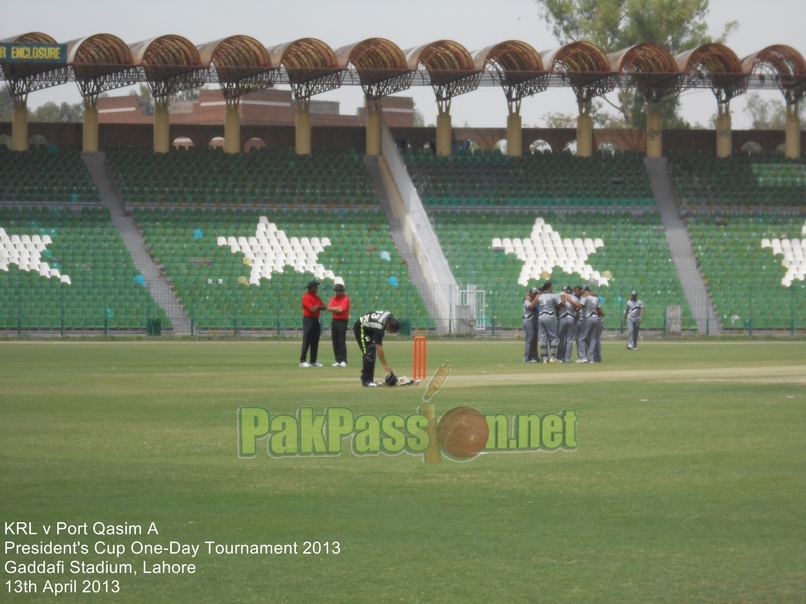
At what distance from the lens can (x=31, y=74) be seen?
51594 mm

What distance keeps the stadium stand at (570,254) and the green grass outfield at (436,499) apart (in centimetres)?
2682

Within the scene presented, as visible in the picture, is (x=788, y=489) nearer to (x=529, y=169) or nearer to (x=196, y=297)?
(x=196, y=297)

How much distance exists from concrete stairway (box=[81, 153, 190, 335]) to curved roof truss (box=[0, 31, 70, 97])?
11.0 feet

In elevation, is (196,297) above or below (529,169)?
below

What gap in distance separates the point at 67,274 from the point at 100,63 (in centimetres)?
1114

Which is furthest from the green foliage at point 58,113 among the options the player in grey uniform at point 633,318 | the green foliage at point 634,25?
the player in grey uniform at point 633,318

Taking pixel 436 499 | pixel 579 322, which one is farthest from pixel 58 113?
pixel 436 499

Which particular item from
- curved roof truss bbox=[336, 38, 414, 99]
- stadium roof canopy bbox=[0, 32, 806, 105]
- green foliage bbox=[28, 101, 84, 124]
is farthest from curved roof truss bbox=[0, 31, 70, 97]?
green foliage bbox=[28, 101, 84, 124]

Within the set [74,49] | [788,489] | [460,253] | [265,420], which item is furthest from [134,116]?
[788,489]

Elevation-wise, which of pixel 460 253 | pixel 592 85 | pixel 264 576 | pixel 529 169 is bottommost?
pixel 264 576

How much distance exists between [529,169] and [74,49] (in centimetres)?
2014

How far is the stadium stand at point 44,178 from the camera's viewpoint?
49688mm

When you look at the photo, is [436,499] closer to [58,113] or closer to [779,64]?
[779,64]

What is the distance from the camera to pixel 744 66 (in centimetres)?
5600
